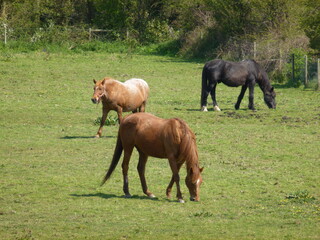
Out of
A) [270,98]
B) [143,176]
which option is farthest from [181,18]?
[143,176]

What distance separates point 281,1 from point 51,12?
847 inches

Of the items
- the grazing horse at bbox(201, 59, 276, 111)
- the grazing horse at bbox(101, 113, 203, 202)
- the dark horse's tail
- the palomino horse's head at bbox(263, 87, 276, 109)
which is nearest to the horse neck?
the grazing horse at bbox(201, 59, 276, 111)

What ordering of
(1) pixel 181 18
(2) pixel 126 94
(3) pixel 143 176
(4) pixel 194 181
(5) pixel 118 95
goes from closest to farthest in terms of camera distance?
(4) pixel 194 181 < (3) pixel 143 176 < (5) pixel 118 95 < (2) pixel 126 94 < (1) pixel 181 18

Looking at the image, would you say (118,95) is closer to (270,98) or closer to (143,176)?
(143,176)

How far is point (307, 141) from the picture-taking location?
17.5 m

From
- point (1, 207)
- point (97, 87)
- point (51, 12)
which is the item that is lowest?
point (1, 207)

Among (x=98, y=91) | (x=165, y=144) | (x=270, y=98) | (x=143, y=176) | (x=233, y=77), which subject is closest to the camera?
(x=165, y=144)

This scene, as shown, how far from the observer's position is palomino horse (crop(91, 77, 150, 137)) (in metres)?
17.9

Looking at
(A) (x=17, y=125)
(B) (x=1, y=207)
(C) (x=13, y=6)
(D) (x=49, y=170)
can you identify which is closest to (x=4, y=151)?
(D) (x=49, y=170)

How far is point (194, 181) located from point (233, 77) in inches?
523

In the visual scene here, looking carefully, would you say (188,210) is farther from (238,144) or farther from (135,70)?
(135,70)

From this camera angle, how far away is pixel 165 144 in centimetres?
1111

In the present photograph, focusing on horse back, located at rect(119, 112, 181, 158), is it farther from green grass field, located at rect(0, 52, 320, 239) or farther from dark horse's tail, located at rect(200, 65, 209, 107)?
dark horse's tail, located at rect(200, 65, 209, 107)

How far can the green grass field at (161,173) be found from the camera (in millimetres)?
9594
